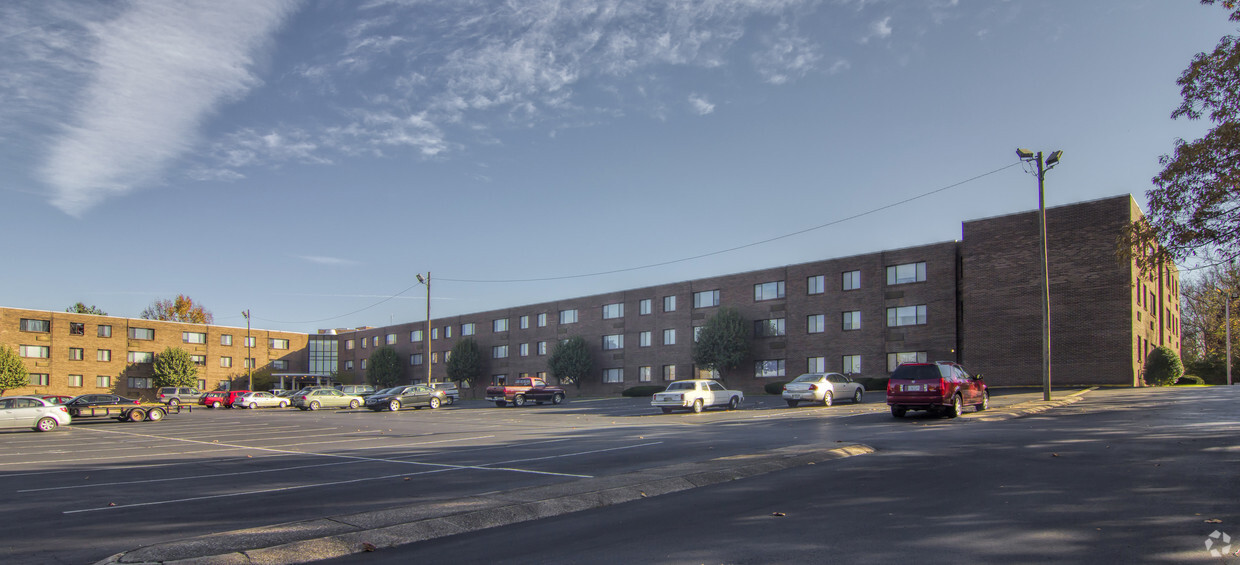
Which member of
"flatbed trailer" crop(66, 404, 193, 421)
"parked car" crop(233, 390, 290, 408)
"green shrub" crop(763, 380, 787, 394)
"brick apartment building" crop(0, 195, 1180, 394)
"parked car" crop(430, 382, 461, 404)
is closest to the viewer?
"flatbed trailer" crop(66, 404, 193, 421)

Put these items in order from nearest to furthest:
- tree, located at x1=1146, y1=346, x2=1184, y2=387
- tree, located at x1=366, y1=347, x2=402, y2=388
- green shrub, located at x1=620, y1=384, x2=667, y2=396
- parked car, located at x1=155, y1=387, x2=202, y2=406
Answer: tree, located at x1=1146, y1=346, x2=1184, y2=387 → green shrub, located at x1=620, y1=384, x2=667, y2=396 → parked car, located at x1=155, y1=387, x2=202, y2=406 → tree, located at x1=366, y1=347, x2=402, y2=388

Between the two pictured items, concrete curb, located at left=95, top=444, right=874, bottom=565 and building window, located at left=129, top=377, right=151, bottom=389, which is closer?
concrete curb, located at left=95, top=444, right=874, bottom=565

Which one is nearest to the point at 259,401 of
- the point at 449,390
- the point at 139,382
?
the point at 449,390

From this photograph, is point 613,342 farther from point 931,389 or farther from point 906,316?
point 931,389

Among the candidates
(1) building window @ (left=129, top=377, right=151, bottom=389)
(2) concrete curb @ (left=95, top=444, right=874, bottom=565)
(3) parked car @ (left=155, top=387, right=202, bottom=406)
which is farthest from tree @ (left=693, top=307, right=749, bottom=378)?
(1) building window @ (left=129, top=377, right=151, bottom=389)

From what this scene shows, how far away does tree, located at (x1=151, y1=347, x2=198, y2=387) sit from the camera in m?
77.3

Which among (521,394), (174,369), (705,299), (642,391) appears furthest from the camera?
(174,369)

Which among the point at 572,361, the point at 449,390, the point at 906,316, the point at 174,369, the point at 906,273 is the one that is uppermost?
the point at 906,273

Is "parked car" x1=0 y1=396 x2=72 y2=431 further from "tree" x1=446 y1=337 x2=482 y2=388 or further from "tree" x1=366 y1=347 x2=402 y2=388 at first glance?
"tree" x1=366 y1=347 x2=402 y2=388

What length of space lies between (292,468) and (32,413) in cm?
2350

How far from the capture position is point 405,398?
4656cm

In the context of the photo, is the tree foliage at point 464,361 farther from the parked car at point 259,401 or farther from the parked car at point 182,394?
the parked car at point 182,394

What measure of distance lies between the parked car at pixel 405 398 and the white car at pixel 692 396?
18986 mm

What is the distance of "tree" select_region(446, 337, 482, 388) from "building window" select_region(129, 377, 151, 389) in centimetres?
3090
